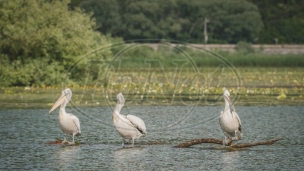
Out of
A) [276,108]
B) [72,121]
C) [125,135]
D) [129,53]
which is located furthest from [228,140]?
[129,53]

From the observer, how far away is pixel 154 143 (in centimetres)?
1841

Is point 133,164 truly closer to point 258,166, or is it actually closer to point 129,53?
point 258,166

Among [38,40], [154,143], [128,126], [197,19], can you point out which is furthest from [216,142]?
[197,19]

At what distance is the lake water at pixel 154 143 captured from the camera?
15.4 m

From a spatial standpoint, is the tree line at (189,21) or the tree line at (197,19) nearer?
the tree line at (197,19)

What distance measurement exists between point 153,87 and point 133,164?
66.0ft

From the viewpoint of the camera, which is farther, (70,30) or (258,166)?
(70,30)

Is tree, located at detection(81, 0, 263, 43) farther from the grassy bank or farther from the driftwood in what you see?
the driftwood

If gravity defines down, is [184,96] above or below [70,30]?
below

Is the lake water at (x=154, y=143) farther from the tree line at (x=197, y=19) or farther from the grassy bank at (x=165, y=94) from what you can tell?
the tree line at (x=197, y=19)

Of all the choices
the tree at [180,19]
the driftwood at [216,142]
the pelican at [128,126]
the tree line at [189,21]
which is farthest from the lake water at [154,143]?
the tree line at [189,21]

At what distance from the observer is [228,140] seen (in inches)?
691

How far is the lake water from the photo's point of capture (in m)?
15.4

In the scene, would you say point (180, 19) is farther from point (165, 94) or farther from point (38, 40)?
point (165, 94)
